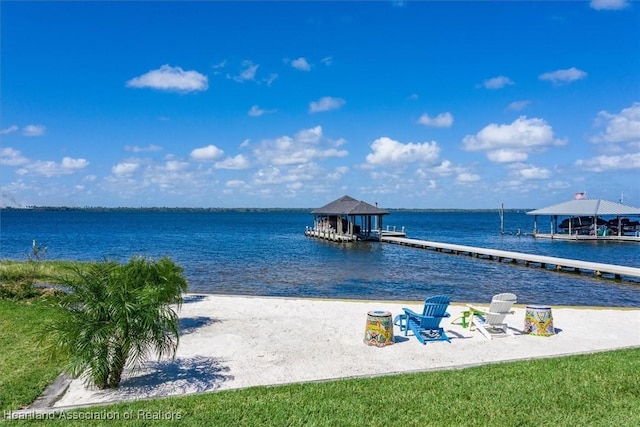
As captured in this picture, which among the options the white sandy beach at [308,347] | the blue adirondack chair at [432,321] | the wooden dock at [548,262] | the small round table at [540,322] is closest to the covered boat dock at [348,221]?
the wooden dock at [548,262]

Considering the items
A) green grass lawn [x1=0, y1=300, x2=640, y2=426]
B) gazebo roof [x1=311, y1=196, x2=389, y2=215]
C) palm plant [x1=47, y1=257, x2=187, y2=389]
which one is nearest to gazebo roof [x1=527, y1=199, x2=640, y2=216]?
gazebo roof [x1=311, y1=196, x2=389, y2=215]

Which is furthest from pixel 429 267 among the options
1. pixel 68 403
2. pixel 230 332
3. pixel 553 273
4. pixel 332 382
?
pixel 68 403

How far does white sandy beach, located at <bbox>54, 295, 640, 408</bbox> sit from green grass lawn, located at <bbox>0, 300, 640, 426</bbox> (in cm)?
63

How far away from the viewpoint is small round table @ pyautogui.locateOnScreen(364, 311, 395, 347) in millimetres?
8883

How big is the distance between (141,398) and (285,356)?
2.66 metres

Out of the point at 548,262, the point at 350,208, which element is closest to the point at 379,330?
the point at 548,262

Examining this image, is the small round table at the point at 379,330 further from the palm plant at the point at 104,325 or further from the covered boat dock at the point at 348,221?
the covered boat dock at the point at 348,221

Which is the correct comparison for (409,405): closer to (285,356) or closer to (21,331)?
(285,356)

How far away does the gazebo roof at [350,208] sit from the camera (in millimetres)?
41500

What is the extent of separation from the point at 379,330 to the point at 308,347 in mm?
1369

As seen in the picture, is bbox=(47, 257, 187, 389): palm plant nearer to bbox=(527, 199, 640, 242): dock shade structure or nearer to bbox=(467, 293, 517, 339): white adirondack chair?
bbox=(467, 293, 517, 339): white adirondack chair

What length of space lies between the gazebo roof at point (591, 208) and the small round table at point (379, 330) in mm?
42472

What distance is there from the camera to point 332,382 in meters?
6.59

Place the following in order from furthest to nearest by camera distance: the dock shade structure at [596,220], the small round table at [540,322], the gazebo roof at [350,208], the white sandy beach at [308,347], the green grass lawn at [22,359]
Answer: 1. the dock shade structure at [596,220]
2. the gazebo roof at [350,208]
3. the small round table at [540,322]
4. the white sandy beach at [308,347]
5. the green grass lawn at [22,359]
